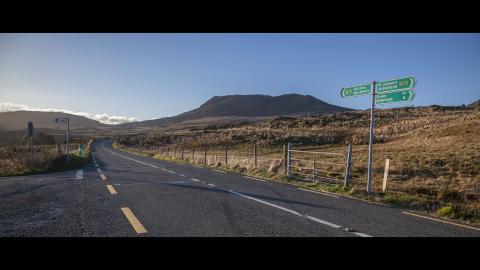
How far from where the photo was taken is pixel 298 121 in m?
74.7

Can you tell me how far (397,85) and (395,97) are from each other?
366 mm

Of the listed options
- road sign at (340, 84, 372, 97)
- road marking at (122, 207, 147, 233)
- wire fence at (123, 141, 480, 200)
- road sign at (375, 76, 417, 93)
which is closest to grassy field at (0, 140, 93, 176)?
wire fence at (123, 141, 480, 200)

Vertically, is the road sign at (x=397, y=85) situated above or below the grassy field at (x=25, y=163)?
above

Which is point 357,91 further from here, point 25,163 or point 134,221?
point 25,163

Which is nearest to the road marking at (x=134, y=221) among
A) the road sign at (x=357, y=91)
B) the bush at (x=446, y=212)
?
the bush at (x=446, y=212)

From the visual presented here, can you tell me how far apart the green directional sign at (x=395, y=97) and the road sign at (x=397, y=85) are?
0.12 meters

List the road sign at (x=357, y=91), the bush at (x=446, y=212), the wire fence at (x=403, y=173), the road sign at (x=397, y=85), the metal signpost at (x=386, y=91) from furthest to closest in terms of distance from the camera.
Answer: the wire fence at (x=403, y=173) → the road sign at (x=357, y=91) → the metal signpost at (x=386, y=91) → the road sign at (x=397, y=85) → the bush at (x=446, y=212)

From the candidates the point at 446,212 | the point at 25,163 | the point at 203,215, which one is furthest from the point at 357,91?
the point at 25,163

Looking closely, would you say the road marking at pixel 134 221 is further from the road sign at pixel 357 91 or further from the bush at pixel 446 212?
the road sign at pixel 357 91

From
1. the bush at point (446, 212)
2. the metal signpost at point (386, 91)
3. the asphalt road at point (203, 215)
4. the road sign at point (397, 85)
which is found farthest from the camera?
the metal signpost at point (386, 91)

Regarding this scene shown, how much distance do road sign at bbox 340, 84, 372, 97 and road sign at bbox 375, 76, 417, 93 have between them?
38cm

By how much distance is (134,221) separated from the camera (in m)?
6.35

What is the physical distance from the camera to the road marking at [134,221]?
5.70 meters
